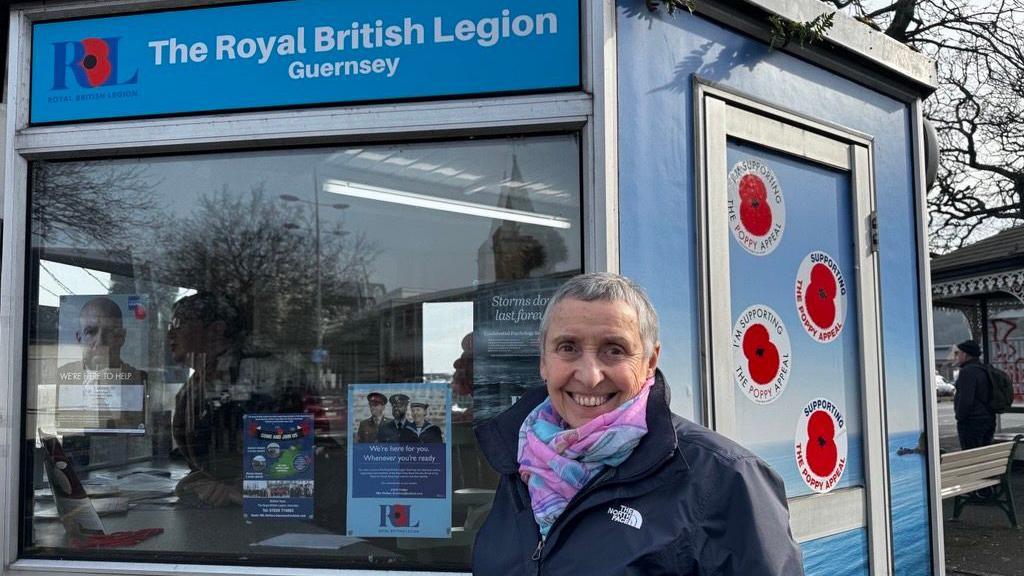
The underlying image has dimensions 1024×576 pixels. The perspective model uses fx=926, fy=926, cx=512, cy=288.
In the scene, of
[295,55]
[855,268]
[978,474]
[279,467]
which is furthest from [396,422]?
[978,474]

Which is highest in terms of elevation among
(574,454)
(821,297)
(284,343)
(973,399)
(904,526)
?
(821,297)

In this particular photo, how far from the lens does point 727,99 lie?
354cm

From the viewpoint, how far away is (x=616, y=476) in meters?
1.70

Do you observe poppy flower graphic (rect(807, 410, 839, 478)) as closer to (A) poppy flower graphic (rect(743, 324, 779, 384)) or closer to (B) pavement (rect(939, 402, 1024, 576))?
(A) poppy flower graphic (rect(743, 324, 779, 384))

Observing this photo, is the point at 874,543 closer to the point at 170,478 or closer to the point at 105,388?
the point at 170,478

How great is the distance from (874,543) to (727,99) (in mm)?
1996

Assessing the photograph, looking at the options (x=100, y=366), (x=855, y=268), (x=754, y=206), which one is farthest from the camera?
(x=855, y=268)

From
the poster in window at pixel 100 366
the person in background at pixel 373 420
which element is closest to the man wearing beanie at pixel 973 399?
the person in background at pixel 373 420

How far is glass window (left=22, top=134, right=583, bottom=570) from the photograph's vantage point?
10.8 ft

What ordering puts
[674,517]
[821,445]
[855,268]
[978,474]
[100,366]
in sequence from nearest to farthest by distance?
[674,517] → [100,366] → [821,445] → [855,268] → [978,474]

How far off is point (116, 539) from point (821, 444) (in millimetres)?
2785

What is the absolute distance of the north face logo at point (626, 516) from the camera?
5.37ft

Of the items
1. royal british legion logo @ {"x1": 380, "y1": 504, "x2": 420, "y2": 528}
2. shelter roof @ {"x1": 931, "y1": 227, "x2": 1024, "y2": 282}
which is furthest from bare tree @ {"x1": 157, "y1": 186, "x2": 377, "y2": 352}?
shelter roof @ {"x1": 931, "y1": 227, "x2": 1024, "y2": 282}

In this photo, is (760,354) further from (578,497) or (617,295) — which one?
(578,497)
